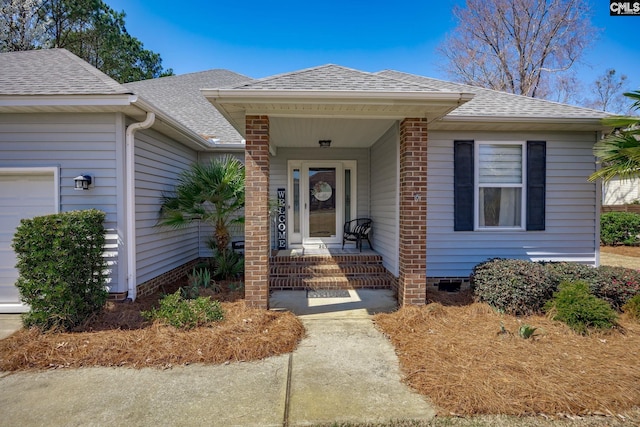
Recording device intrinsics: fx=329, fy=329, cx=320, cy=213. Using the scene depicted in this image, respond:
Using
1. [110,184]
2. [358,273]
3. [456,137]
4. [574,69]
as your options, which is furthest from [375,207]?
[574,69]

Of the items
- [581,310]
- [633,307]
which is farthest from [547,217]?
[581,310]

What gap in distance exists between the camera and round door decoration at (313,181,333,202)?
7.70m

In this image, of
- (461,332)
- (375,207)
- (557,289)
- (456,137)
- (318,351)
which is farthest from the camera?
(375,207)

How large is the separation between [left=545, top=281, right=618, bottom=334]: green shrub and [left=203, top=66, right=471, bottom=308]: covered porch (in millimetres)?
1646

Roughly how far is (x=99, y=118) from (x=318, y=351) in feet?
14.0

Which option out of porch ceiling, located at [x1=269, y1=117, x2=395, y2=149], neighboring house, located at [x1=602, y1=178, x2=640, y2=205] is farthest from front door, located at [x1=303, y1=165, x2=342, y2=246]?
neighboring house, located at [x1=602, y1=178, x2=640, y2=205]

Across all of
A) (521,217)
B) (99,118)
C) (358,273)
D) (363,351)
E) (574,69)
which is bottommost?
(363,351)

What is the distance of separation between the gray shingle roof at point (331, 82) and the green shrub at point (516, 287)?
2726mm

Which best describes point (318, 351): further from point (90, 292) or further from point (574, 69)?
point (574, 69)

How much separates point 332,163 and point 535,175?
Answer: 3.97 meters

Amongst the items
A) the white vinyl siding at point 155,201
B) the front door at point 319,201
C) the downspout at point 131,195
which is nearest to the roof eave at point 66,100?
the downspout at point 131,195

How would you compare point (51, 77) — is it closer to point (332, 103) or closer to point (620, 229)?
point (332, 103)

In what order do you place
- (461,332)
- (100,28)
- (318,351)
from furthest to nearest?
(100,28) → (461,332) → (318,351)

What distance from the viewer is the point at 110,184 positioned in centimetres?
458
